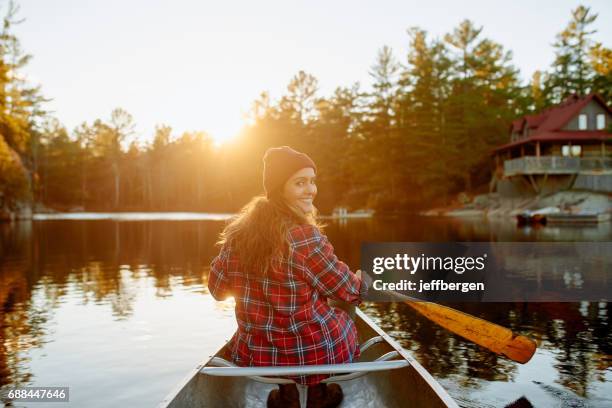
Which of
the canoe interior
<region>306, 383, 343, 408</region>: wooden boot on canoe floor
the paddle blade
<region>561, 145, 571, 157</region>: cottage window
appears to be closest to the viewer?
the canoe interior

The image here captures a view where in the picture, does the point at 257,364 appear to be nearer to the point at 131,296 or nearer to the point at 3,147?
the point at 131,296

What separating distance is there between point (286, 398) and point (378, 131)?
59.3 metres

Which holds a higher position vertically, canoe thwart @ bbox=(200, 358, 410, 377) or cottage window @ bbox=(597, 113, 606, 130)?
cottage window @ bbox=(597, 113, 606, 130)

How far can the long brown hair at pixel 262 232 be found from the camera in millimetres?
3352

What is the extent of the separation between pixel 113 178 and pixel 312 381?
97.3m

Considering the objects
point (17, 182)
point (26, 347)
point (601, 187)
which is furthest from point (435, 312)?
point (17, 182)

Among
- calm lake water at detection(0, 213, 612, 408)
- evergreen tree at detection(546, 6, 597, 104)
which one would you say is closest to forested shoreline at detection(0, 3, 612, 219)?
evergreen tree at detection(546, 6, 597, 104)

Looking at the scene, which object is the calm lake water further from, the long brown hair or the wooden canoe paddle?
the long brown hair

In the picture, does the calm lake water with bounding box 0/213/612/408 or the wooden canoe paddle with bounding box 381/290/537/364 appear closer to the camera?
the wooden canoe paddle with bounding box 381/290/537/364

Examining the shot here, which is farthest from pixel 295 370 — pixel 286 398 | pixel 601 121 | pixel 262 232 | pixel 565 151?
pixel 601 121

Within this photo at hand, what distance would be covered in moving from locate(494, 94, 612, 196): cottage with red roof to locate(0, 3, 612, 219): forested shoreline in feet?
17.2

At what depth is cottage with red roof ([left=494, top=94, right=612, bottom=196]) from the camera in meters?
43.0

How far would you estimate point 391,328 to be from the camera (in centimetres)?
934

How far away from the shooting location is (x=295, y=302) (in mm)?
3490
